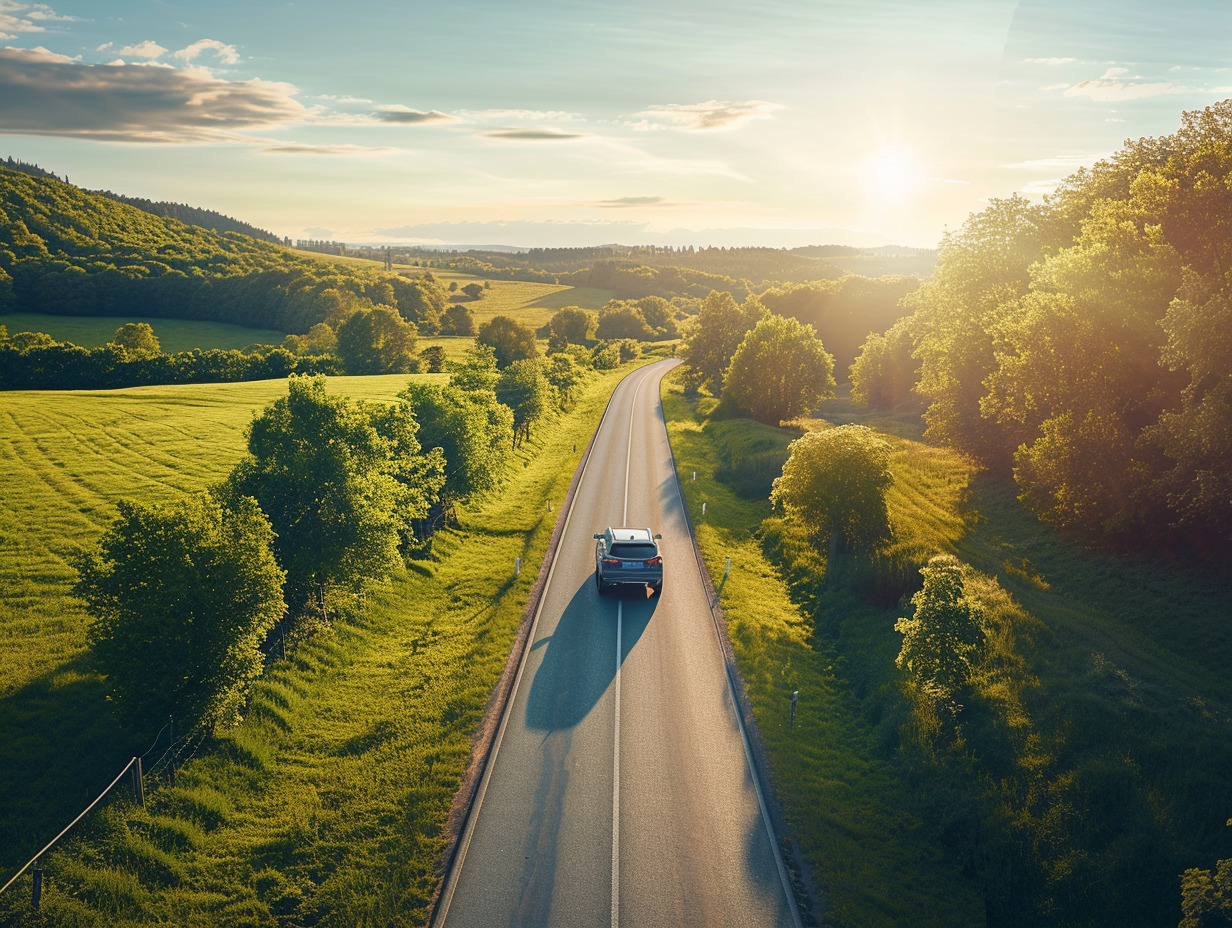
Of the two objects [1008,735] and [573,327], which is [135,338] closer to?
[573,327]

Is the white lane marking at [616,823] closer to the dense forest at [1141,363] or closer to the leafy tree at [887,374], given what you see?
the dense forest at [1141,363]

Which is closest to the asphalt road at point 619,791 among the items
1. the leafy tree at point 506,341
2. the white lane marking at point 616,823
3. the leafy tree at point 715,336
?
the white lane marking at point 616,823

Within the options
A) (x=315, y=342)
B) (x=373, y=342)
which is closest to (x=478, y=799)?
(x=373, y=342)

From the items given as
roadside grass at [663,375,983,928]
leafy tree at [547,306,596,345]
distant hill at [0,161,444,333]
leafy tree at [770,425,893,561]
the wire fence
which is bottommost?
roadside grass at [663,375,983,928]

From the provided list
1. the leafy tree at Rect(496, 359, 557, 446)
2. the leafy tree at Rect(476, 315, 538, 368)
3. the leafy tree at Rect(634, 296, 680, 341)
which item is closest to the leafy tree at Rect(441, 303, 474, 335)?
the leafy tree at Rect(476, 315, 538, 368)

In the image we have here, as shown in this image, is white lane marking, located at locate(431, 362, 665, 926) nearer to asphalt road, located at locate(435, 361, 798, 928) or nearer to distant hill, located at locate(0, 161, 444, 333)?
asphalt road, located at locate(435, 361, 798, 928)

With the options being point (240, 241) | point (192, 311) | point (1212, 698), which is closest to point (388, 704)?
point (1212, 698)
